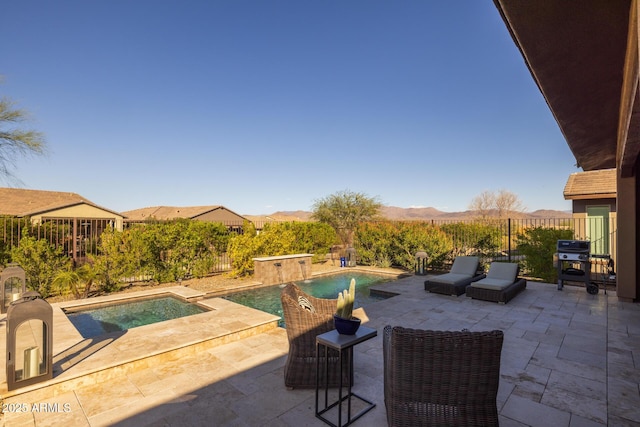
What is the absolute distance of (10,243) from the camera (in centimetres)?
676

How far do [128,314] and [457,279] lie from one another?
24.4ft

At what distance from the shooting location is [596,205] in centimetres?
1166

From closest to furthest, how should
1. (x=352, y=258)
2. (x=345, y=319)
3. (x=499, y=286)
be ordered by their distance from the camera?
(x=345, y=319) → (x=499, y=286) → (x=352, y=258)

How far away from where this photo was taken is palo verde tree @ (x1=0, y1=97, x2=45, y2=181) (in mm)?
9719

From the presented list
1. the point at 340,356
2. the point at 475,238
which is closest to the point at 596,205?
the point at 475,238

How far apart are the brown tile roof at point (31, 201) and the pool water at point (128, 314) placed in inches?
597

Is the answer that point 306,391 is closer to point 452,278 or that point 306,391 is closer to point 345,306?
point 345,306

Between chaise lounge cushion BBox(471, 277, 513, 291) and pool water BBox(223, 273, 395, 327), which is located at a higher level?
chaise lounge cushion BBox(471, 277, 513, 291)

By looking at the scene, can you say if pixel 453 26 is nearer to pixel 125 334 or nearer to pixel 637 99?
pixel 637 99

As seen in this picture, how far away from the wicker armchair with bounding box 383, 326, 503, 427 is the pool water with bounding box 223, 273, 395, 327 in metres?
4.15

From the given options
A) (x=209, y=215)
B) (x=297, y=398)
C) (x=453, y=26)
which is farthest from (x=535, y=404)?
(x=209, y=215)

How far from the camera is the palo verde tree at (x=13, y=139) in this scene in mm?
9719

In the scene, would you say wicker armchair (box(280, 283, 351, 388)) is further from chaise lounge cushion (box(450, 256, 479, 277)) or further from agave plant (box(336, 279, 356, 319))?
chaise lounge cushion (box(450, 256, 479, 277))

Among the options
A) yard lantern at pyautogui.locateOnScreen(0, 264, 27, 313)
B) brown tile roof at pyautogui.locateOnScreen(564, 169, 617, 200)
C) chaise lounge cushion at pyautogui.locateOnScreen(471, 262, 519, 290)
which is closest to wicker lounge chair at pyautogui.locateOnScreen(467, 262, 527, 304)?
chaise lounge cushion at pyautogui.locateOnScreen(471, 262, 519, 290)
